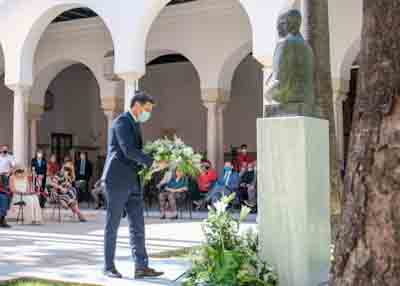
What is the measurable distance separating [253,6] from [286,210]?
7849 mm

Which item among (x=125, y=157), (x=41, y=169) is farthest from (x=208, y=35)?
(x=125, y=157)

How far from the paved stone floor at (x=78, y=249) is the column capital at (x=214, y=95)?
4.54 metres

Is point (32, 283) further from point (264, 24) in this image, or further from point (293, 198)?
point (264, 24)

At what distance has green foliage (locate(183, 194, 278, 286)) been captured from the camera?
4.79 metres

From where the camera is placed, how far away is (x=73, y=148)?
2356 cm

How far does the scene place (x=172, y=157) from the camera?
5730 millimetres

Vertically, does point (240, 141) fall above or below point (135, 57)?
below

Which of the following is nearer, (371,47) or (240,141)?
(371,47)

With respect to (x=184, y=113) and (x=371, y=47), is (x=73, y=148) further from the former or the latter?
(x=371, y=47)

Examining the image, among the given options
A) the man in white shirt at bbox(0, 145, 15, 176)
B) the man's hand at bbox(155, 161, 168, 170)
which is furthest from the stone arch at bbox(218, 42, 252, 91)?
the man's hand at bbox(155, 161, 168, 170)

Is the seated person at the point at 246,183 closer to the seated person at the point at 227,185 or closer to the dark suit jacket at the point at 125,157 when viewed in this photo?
the seated person at the point at 227,185

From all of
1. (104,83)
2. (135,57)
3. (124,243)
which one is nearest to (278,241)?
(124,243)

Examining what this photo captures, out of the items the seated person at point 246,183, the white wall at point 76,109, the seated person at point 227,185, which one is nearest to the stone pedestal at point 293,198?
the seated person at point 227,185

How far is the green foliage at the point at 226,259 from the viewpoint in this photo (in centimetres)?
479
